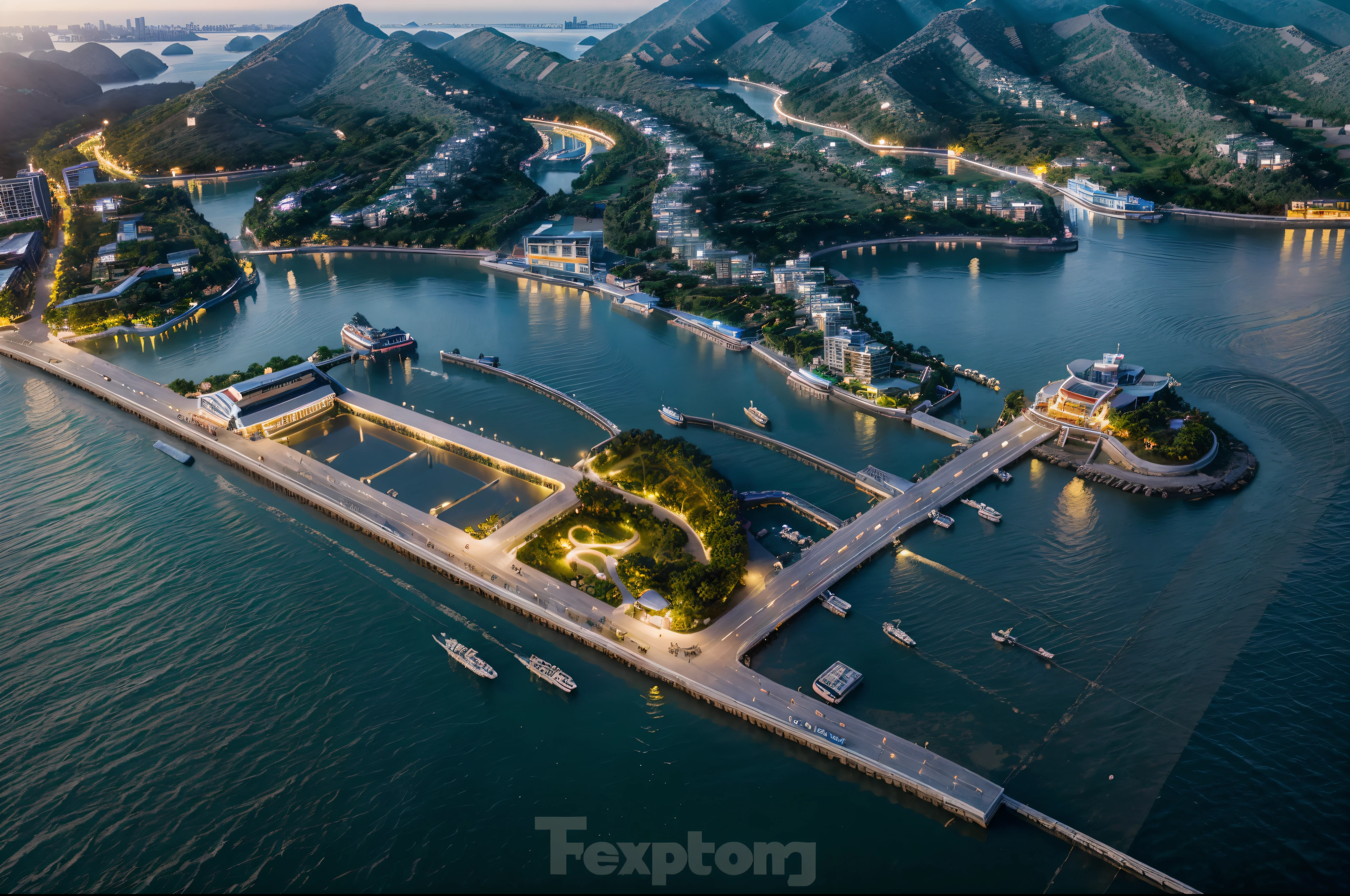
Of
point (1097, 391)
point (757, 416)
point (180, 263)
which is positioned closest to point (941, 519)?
point (757, 416)

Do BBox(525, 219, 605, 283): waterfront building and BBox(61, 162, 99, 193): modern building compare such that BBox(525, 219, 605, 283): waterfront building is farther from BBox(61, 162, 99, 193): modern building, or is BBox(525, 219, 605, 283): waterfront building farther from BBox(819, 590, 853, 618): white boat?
BBox(61, 162, 99, 193): modern building

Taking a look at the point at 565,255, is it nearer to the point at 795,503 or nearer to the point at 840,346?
the point at 840,346

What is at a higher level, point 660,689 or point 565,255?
point 565,255

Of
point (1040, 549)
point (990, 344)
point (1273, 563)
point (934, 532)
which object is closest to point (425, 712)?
point (934, 532)

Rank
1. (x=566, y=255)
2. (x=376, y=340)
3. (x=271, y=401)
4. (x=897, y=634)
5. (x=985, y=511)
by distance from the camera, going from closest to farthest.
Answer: (x=897, y=634), (x=985, y=511), (x=271, y=401), (x=376, y=340), (x=566, y=255)

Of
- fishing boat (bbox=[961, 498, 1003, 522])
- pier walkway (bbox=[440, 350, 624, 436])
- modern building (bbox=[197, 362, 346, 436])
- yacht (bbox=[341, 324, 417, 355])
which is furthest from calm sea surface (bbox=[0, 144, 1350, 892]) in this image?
yacht (bbox=[341, 324, 417, 355])

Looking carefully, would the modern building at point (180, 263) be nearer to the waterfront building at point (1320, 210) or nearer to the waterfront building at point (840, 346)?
the waterfront building at point (840, 346)

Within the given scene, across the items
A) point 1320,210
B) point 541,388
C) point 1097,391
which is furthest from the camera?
point 1320,210

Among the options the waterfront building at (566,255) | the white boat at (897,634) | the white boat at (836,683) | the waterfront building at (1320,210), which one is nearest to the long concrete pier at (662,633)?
the white boat at (836,683)
